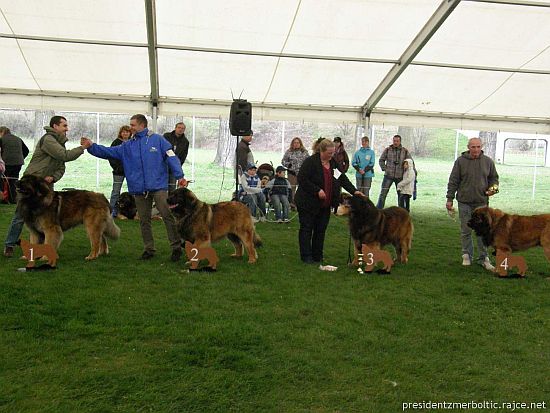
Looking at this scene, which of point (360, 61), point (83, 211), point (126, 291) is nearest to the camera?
point (126, 291)

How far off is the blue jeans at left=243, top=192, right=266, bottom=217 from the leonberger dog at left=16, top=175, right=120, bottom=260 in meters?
4.61

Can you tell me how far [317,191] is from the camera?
7.15 m

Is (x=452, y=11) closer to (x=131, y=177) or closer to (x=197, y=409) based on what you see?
(x=131, y=177)

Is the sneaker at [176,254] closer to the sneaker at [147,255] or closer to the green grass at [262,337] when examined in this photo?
the green grass at [262,337]

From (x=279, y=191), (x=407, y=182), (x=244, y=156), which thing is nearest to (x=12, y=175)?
(x=244, y=156)

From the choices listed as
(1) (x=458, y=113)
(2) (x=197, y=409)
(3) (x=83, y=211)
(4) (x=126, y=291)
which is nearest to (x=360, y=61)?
(1) (x=458, y=113)

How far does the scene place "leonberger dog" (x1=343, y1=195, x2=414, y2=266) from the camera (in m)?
7.20

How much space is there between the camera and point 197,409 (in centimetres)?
330

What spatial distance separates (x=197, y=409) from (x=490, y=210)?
5200mm

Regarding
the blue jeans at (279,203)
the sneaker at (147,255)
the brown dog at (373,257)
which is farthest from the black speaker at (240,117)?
the brown dog at (373,257)

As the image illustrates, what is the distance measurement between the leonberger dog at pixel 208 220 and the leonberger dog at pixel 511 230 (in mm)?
2985

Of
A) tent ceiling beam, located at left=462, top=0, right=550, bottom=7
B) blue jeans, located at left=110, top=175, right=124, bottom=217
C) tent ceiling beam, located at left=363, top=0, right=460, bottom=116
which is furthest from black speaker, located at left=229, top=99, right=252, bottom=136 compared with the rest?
tent ceiling beam, located at left=462, top=0, right=550, bottom=7

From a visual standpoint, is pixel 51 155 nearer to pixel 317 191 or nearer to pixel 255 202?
pixel 317 191

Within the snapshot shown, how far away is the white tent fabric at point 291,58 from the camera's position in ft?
32.0
